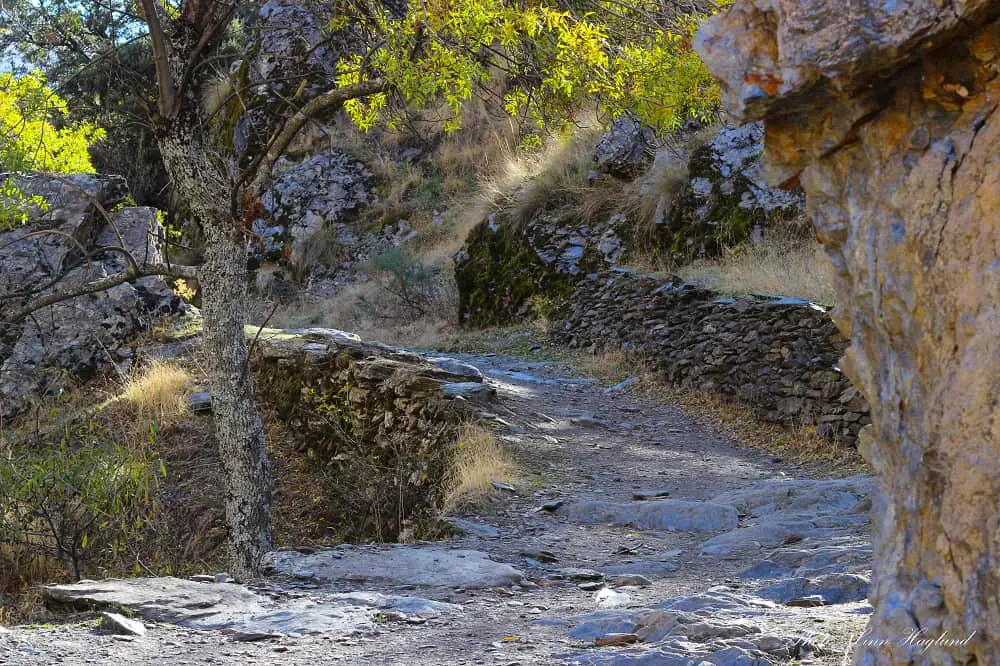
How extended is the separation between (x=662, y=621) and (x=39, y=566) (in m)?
4.98

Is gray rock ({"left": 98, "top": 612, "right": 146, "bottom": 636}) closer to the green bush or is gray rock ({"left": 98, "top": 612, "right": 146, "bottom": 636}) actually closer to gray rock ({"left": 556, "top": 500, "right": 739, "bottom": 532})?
the green bush

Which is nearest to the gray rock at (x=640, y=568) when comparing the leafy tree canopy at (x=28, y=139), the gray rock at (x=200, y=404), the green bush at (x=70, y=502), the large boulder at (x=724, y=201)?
the green bush at (x=70, y=502)

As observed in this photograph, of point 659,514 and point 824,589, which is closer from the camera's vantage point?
point 824,589

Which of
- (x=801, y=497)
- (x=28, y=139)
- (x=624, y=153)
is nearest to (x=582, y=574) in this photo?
(x=801, y=497)

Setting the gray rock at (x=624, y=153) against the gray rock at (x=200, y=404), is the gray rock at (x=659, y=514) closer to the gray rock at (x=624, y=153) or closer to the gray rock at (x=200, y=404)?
the gray rock at (x=200, y=404)

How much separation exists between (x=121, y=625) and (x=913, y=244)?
335 centimetres

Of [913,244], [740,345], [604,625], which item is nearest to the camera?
[913,244]

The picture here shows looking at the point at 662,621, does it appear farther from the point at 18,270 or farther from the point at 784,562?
the point at 18,270

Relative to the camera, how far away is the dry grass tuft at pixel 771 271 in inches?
401

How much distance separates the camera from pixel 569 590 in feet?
15.0

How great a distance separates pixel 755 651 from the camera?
9.32ft

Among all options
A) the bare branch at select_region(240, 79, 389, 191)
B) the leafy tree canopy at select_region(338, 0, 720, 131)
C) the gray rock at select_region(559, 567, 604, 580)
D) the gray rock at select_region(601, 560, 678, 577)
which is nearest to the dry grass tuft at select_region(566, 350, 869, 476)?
the gray rock at select_region(601, 560, 678, 577)

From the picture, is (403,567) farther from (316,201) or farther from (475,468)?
(316,201)

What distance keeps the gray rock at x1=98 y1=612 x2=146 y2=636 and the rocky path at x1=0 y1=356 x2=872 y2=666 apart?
0.04 metres
